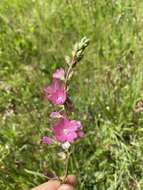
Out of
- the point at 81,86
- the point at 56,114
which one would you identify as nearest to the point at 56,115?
the point at 56,114

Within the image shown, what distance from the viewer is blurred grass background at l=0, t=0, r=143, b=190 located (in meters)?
2.62

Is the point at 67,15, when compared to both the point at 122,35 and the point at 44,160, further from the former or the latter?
the point at 44,160

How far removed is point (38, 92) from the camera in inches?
128

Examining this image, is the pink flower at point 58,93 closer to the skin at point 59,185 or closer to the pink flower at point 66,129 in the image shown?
the pink flower at point 66,129

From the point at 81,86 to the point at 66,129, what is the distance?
170 centimetres

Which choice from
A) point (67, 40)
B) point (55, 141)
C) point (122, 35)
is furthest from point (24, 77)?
point (55, 141)

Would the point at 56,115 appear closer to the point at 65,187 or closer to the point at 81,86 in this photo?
the point at 65,187

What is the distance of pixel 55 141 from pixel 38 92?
1845 millimetres

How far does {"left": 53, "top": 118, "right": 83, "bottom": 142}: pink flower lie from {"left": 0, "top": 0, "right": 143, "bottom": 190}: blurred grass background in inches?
30.7

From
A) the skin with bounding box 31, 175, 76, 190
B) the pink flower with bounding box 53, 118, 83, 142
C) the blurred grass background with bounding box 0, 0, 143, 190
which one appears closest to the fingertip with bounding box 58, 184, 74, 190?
the skin with bounding box 31, 175, 76, 190

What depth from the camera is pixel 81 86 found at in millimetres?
3031

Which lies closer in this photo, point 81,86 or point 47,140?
point 47,140

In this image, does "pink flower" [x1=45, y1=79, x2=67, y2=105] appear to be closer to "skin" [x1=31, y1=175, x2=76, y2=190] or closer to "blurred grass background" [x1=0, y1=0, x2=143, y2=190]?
"skin" [x1=31, y1=175, x2=76, y2=190]

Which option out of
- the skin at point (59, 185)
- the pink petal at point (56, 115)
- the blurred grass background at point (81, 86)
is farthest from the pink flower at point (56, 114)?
the blurred grass background at point (81, 86)
